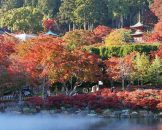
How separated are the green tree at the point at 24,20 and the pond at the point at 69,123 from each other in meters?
32.4

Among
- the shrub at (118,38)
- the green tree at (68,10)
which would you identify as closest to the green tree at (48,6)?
the green tree at (68,10)

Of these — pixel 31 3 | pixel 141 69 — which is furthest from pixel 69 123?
pixel 31 3

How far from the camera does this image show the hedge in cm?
4131

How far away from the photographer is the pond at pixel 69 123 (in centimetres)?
2232

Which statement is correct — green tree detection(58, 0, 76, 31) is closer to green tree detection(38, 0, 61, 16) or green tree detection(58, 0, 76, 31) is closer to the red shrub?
green tree detection(38, 0, 61, 16)

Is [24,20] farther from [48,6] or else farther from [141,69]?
[141,69]

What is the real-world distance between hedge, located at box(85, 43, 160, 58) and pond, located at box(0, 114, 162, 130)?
1479 cm

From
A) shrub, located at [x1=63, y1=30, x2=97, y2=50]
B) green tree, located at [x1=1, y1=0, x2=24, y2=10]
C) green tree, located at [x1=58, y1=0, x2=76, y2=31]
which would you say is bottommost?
shrub, located at [x1=63, y1=30, x2=97, y2=50]

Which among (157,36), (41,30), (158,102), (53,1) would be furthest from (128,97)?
(53,1)

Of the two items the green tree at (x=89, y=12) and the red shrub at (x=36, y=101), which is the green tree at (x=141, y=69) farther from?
the green tree at (x=89, y=12)

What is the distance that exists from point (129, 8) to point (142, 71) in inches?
1246

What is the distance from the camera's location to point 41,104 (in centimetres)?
3027

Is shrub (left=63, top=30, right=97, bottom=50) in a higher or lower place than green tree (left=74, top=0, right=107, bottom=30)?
lower

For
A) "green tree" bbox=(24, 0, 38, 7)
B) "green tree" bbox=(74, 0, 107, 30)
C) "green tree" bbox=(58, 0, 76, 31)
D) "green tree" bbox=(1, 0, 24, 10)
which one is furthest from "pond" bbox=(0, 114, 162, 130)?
"green tree" bbox=(1, 0, 24, 10)
